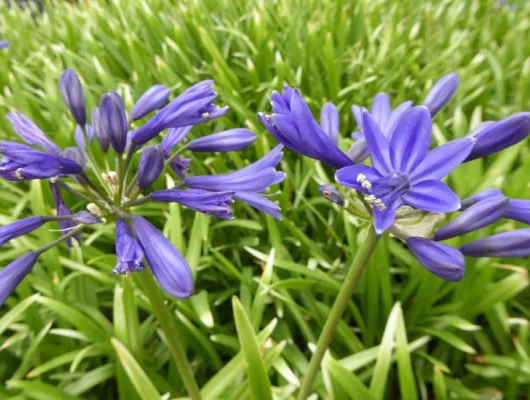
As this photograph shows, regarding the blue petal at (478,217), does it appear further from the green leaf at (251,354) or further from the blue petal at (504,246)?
the green leaf at (251,354)

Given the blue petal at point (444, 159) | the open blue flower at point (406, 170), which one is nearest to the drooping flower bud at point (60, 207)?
the open blue flower at point (406, 170)

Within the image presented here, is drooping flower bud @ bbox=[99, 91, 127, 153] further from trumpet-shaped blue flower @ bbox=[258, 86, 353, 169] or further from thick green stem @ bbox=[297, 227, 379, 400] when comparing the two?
thick green stem @ bbox=[297, 227, 379, 400]

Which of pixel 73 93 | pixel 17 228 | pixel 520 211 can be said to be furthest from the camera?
pixel 73 93

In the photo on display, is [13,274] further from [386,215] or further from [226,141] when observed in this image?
[386,215]

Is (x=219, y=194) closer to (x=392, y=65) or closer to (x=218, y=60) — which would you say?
(x=218, y=60)

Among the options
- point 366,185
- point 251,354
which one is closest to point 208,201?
point 366,185

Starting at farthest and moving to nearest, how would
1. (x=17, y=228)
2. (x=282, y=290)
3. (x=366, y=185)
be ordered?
(x=282, y=290), (x=17, y=228), (x=366, y=185)

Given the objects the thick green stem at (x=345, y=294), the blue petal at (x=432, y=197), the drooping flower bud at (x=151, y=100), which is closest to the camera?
the blue petal at (x=432, y=197)
